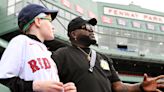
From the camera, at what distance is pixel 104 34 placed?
30.8m

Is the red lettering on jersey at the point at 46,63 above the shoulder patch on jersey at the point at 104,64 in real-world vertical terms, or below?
above

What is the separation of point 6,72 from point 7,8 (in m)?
20.5

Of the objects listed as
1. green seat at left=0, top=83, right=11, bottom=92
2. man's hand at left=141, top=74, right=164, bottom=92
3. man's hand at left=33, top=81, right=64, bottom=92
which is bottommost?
man's hand at left=141, top=74, right=164, bottom=92

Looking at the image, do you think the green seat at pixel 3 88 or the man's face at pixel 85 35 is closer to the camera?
the green seat at pixel 3 88

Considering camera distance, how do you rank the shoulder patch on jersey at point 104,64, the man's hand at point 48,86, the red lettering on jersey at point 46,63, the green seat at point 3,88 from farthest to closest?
the shoulder patch on jersey at point 104,64
the red lettering on jersey at point 46,63
the man's hand at point 48,86
the green seat at point 3,88

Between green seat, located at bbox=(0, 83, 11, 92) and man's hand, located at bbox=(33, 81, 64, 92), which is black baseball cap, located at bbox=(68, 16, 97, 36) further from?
green seat, located at bbox=(0, 83, 11, 92)

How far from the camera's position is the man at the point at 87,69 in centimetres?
267

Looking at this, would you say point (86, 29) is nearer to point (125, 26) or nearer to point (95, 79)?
point (95, 79)

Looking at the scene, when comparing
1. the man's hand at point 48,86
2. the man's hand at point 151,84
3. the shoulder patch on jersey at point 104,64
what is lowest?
the man's hand at point 151,84

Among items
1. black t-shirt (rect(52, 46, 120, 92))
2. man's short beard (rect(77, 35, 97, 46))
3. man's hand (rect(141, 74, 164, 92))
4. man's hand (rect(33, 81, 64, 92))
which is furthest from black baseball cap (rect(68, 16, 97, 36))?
man's hand (rect(33, 81, 64, 92))

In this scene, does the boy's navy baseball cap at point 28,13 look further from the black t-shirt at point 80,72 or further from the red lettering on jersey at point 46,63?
the black t-shirt at point 80,72

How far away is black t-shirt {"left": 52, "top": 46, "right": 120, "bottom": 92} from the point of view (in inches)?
104

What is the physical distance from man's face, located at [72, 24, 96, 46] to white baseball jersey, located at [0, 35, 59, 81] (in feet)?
2.74

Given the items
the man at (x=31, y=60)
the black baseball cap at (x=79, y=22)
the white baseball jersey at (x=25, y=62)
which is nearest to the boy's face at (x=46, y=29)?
the man at (x=31, y=60)
